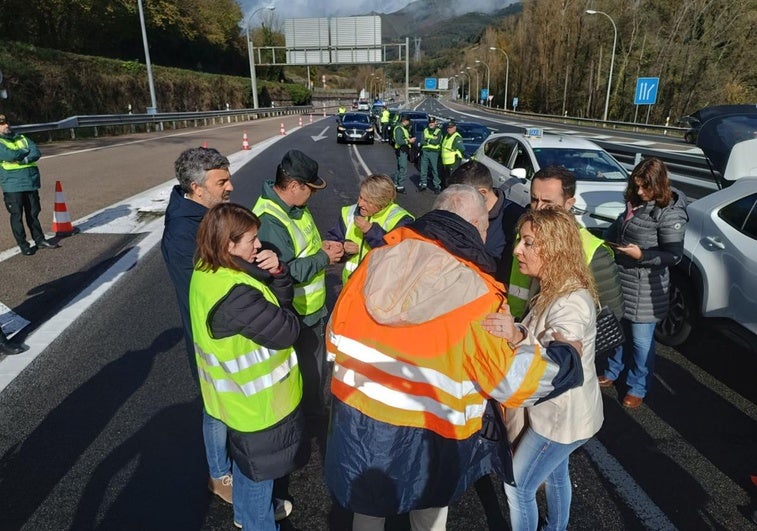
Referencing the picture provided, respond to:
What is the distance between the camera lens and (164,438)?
11.0 ft

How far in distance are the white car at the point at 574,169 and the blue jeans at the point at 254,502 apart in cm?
521

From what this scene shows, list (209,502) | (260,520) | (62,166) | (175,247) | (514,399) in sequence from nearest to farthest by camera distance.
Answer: (514,399) → (260,520) → (175,247) → (209,502) → (62,166)

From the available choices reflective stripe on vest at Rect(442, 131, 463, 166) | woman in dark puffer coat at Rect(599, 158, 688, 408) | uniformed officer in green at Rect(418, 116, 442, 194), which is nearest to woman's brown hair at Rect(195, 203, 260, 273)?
woman in dark puffer coat at Rect(599, 158, 688, 408)

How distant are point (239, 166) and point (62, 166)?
16.3 ft

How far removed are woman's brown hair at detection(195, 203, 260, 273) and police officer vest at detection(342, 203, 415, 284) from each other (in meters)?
1.23

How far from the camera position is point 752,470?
3162 millimetres

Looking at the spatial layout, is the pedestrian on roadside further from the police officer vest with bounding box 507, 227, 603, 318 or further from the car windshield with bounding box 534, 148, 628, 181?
the car windshield with bounding box 534, 148, 628, 181

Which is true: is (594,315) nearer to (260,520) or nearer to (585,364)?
(585,364)

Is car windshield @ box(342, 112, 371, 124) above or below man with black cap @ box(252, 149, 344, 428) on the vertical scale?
below

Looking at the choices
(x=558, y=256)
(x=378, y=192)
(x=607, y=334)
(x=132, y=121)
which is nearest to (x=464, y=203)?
(x=558, y=256)

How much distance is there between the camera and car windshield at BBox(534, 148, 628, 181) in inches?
299

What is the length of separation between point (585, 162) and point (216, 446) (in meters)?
7.03

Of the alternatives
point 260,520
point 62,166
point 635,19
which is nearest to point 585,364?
point 260,520

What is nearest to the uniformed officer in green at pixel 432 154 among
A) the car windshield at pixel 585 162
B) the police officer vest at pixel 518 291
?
the car windshield at pixel 585 162
